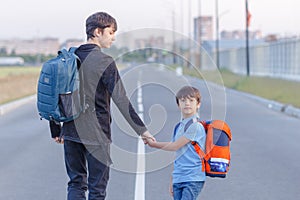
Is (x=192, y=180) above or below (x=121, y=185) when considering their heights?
above

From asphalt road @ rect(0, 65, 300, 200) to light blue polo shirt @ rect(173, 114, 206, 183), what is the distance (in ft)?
0.86

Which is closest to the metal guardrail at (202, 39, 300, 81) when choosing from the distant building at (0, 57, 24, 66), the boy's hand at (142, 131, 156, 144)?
the boy's hand at (142, 131, 156, 144)

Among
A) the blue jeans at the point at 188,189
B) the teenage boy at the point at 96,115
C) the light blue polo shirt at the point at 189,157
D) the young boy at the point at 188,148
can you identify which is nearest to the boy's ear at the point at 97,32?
the teenage boy at the point at 96,115

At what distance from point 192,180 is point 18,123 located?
12.2 m

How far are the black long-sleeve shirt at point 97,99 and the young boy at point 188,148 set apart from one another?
391mm

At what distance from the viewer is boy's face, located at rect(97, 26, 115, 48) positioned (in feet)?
15.7

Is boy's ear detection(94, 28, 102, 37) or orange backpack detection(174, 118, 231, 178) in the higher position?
boy's ear detection(94, 28, 102, 37)

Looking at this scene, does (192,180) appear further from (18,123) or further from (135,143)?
(18,123)

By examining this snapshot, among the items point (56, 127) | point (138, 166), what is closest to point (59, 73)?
point (56, 127)

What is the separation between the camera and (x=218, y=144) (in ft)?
15.0

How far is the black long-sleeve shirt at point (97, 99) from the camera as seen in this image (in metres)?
4.72

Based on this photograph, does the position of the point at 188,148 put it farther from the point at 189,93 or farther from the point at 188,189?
the point at 189,93

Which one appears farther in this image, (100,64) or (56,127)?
(56,127)

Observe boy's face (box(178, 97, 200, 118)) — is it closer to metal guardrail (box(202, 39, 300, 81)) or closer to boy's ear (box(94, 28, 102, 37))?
boy's ear (box(94, 28, 102, 37))
